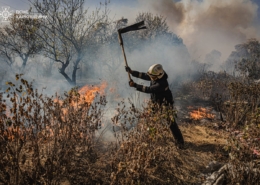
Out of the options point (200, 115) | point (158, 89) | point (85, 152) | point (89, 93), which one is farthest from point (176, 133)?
point (200, 115)

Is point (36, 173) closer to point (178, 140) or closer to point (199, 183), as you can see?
point (199, 183)

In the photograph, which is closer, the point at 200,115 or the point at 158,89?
the point at 158,89

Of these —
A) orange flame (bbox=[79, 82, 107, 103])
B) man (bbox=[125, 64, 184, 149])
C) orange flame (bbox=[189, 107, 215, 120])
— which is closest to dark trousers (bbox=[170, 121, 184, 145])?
man (bbox=[125, 64, 184, 149])

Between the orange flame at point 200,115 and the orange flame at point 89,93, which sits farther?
the orange flame at point 200,115

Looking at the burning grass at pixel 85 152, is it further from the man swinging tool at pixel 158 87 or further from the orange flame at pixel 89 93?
the orange flame at pixel 89 93

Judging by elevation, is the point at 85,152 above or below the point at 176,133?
below

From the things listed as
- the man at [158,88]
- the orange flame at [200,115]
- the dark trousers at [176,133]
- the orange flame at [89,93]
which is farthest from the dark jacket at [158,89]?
the orange flame at [200,115]

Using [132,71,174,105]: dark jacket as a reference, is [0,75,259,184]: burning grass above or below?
below

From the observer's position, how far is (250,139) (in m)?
2.67

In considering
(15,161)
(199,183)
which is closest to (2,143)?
(15,161)

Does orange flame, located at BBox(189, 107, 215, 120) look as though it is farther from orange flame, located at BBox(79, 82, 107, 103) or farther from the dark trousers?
orange flame, located at BBox(79, 82, 107, 103)

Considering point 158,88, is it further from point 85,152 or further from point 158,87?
point 85,152

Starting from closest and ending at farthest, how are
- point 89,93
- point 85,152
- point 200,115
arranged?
point 85,152 < point 89,93 < point 200,115

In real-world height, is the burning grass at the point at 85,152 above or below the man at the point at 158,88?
below
